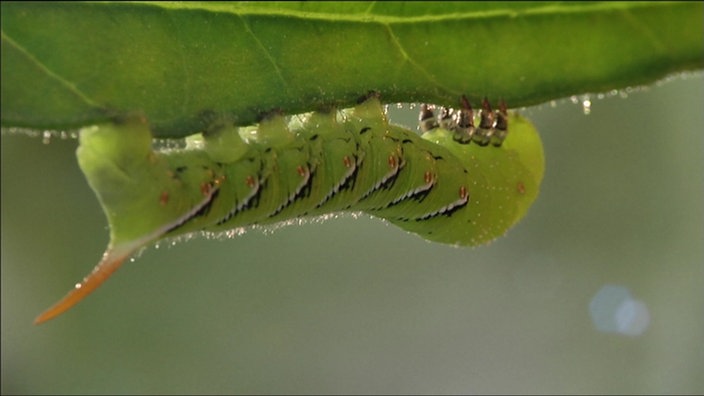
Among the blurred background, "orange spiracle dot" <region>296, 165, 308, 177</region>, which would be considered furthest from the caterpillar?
the blurred background

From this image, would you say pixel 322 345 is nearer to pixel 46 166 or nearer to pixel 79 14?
pixel 46 166

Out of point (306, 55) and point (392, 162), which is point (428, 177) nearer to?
point (392, 162)

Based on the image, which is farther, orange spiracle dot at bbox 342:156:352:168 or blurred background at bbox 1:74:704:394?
blurred background at bbox 1:74:704:394

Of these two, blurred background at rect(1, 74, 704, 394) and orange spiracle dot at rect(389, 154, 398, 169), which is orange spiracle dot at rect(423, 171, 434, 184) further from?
blurred background at rect(1, 74, 704, 394)

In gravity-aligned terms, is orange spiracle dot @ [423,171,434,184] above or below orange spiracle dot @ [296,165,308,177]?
above

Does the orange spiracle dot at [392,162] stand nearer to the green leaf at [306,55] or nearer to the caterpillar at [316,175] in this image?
the caterpillar at [316,175]

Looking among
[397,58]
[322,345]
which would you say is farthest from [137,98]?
[322,345]

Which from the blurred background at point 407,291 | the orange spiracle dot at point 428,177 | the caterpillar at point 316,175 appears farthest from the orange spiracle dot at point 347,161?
the blurred background at point 407,291
